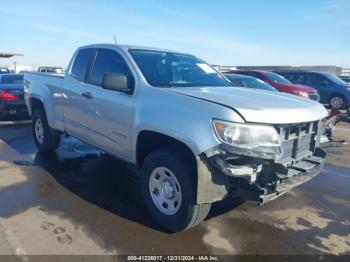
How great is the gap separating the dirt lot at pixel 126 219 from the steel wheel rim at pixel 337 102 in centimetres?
1126

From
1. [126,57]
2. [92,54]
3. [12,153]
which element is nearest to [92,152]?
[12,153]

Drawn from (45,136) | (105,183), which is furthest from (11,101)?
(105,183)

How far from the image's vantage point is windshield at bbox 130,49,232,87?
4.16 metres

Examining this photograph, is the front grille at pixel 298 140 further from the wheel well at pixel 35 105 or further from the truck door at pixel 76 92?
the wheel well at pixel 35 105

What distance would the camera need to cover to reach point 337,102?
16.2 meters

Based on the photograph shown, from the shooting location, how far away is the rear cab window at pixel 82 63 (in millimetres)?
5137

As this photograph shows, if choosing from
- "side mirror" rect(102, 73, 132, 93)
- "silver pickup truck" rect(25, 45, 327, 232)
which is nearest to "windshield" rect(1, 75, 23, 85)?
"silver pickup truck" rect(25, 45, 327, 232)

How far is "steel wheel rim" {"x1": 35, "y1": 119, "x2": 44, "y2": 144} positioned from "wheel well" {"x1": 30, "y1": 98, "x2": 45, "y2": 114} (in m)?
0.25

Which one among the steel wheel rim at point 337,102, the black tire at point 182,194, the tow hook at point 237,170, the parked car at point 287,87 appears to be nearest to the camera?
the tow hook at point 237,170

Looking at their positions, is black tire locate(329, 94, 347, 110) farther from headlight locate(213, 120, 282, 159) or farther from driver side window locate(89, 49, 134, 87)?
headlight locate(213, 120, 282, 159)

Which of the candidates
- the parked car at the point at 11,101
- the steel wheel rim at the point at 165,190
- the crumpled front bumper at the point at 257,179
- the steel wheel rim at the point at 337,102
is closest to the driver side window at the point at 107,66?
the steel wheel rim at the point at 165,190

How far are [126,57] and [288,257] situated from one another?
294cm

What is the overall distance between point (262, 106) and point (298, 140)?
66 centimetres

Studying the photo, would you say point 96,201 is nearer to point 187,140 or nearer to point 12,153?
point 187,140
